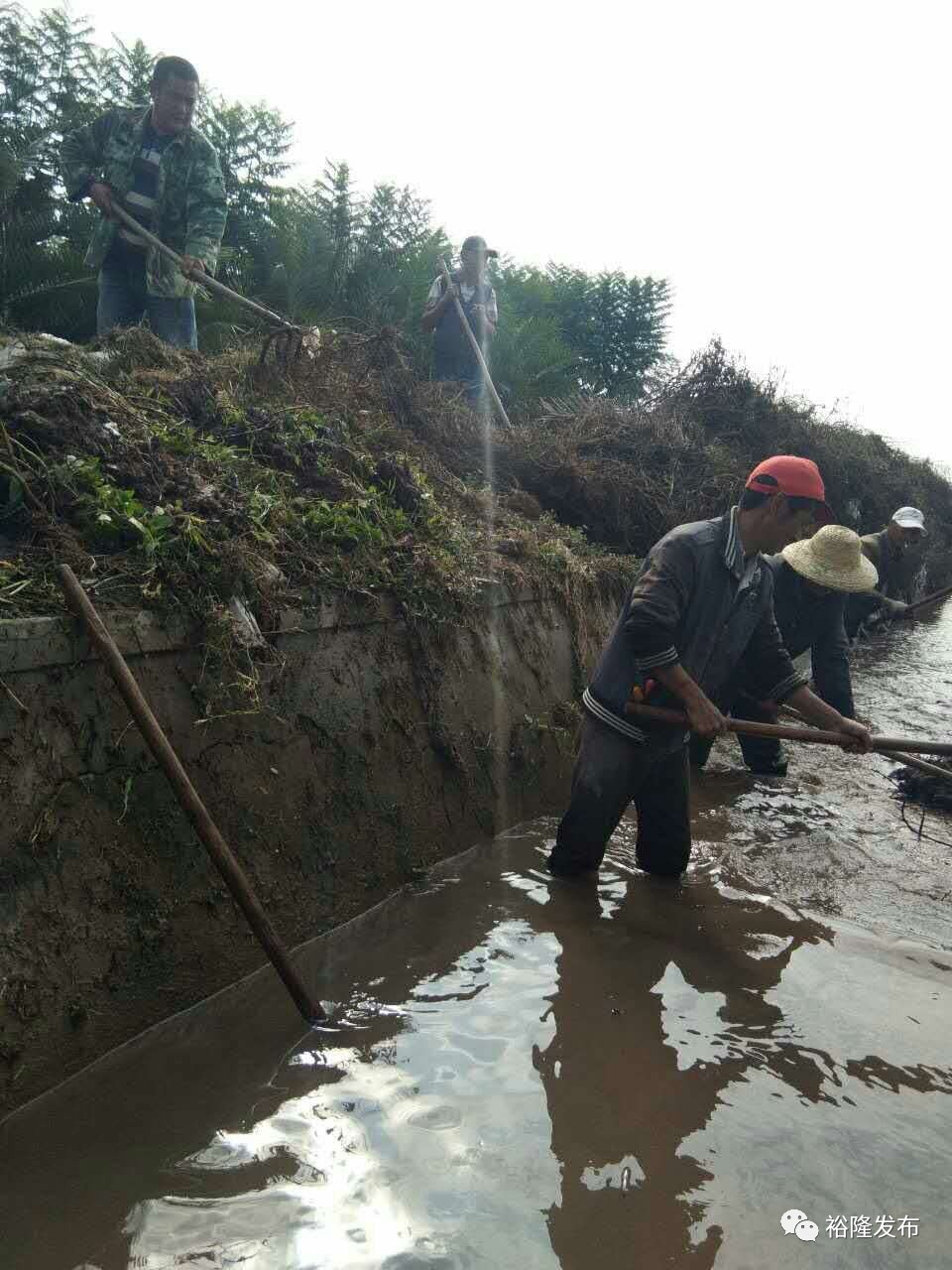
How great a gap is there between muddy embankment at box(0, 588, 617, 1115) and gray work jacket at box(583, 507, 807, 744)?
92 centimetres

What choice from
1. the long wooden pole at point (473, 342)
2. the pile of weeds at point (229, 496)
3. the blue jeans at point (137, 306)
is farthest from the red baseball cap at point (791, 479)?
the long wooden pole at point (473, 342)

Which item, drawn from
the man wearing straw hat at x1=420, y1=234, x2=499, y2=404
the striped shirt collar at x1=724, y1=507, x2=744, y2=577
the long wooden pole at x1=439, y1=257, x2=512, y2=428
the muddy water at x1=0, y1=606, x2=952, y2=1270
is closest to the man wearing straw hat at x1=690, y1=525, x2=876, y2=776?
the striped shirt collar at x1=724, y1=507, x2=744, y2=577

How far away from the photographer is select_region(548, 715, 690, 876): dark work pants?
159 inches

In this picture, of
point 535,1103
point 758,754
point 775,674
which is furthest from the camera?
point 758,754

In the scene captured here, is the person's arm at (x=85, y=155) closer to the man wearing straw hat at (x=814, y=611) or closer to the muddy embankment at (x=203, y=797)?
the muddy embankment at (x=203, y=797)

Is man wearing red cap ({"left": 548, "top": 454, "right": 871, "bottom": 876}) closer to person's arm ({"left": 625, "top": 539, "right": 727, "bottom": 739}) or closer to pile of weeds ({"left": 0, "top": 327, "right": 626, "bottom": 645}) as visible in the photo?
person's arm ({"left": 625, "top": 539, "right": 727, "bottom": 739})

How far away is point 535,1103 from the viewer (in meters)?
2.73

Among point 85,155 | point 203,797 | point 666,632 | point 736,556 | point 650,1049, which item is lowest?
point 650,1049

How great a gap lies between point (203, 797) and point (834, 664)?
192 inches

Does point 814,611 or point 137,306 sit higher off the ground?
point 137,306

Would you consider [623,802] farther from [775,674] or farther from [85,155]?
[85,155]

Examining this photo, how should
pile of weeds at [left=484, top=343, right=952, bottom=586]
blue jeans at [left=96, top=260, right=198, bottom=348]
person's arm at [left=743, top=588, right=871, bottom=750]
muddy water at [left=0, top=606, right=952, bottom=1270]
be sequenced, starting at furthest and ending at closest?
pile of weeds at [left=484, top=343, right=952, bottom=586]
blue jeans at [left=96, top=260, right=198, bottom=348]
person's arm at [left=743, top=588, right=871, bottom=750]
muddy water at [left=0, top=606, right=952, bottom=1270]

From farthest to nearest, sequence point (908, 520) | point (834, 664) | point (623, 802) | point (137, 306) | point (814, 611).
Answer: point (908, 520)
point (834, 664)
point (814, 611)
point (137, 306)
point (623, 802)

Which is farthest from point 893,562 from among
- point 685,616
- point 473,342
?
point 685,616
